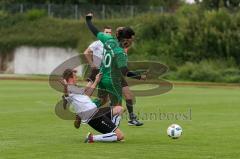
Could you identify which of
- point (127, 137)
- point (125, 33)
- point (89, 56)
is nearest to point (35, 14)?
point (89, 56)

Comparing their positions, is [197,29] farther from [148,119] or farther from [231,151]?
[231,151]

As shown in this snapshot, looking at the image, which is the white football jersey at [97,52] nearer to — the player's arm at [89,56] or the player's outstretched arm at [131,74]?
the player's arm at [89,56]

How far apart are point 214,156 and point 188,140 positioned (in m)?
2.39

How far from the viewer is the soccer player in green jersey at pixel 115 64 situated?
14.7 m

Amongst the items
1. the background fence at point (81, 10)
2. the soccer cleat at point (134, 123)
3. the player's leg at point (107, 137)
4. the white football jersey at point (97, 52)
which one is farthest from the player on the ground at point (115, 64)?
the background fence at point (81, 10)

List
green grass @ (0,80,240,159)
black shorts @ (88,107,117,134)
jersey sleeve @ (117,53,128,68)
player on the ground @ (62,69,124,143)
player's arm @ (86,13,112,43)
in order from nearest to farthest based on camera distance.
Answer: green grass @ (0,80,240,159) < player on the ground @ (62,69,124,143) < black shorts @ (88,107,117,134) < player's arm @ (86,13,112,43) < jersey sleeve @ (117,53,128,68)

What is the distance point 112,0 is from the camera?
72.2m

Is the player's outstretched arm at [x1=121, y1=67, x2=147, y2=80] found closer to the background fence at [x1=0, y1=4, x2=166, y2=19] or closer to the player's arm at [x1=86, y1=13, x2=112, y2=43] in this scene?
the player's arm at [x1=86, y1=13, x2=112, y2=43]

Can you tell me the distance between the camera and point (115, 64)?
1483 cm

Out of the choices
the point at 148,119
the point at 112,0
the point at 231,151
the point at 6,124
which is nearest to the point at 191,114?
the point at 148,119

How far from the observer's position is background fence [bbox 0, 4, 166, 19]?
67188 millimetres

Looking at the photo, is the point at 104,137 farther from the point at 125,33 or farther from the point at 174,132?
the point at 125,33

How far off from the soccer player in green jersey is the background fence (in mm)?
51713

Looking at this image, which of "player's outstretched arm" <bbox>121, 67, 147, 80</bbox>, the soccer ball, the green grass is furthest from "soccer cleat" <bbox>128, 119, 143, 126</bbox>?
the soccer ball
